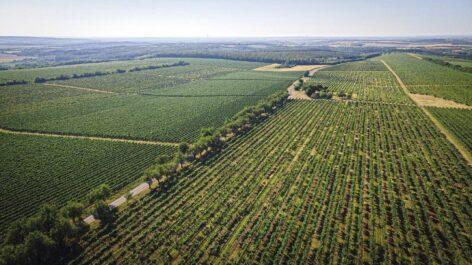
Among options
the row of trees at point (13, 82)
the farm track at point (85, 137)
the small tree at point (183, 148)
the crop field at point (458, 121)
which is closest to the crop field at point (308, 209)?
the small tree at point (183, 148)

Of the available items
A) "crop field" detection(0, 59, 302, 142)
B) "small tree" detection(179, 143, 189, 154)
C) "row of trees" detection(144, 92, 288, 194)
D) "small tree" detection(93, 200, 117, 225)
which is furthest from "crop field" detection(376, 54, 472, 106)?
"small tree" detection(93, 200, 117, 225)

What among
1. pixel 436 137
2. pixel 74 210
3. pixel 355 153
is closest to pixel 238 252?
pixel 74 210

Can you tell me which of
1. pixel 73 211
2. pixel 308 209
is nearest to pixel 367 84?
pixel 308 209

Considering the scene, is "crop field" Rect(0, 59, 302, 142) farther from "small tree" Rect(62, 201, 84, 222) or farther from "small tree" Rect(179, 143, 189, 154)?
"small tree" Rect(62, 201, 84, 222)

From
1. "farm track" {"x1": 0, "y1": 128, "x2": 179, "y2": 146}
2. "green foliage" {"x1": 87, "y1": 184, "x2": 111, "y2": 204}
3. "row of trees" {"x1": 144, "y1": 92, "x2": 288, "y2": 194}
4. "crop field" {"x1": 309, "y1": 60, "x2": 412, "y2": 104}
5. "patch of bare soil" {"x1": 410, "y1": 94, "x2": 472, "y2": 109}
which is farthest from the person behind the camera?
"crop field" {"x1": 309, "y1": 60, "x2": 412, "y2": 104}

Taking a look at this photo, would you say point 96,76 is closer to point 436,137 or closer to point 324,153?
point 324,153

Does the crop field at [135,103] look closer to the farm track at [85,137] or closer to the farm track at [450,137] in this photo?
the farm track at [85,137]
